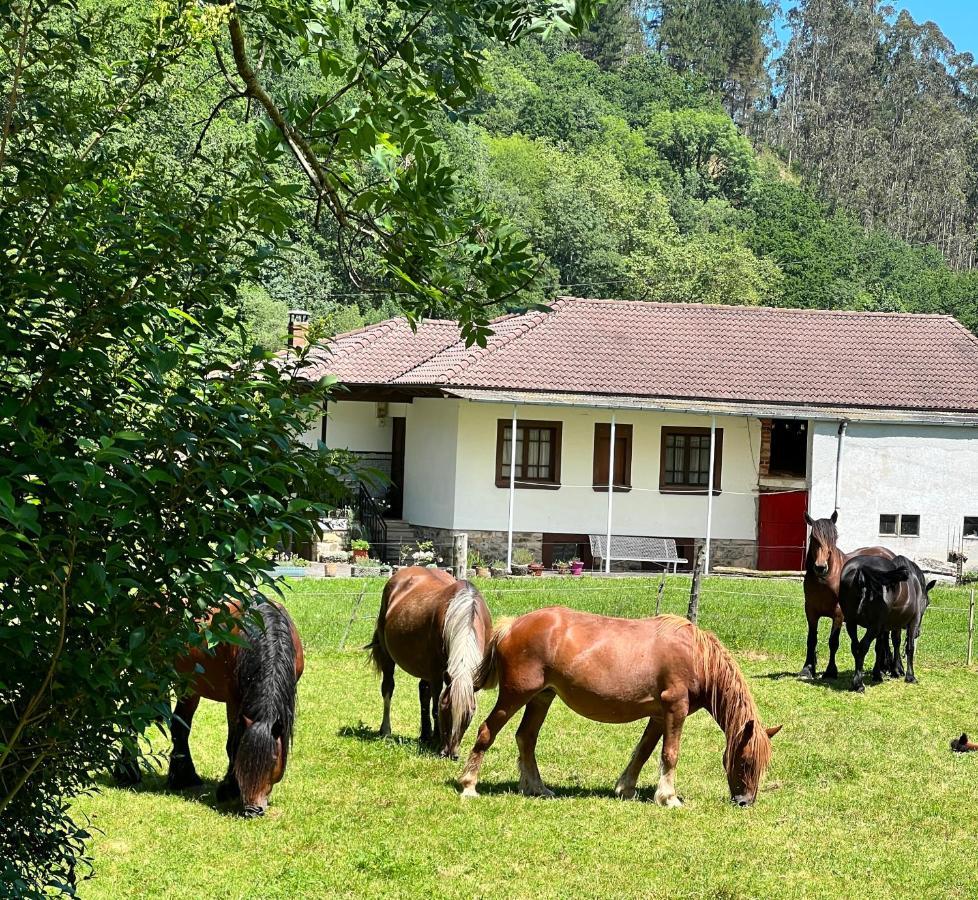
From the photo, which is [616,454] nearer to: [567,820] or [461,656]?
[461,656]

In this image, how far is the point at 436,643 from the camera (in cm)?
1044

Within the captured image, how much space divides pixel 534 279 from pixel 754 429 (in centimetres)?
2310

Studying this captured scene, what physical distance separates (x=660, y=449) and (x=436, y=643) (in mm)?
16128

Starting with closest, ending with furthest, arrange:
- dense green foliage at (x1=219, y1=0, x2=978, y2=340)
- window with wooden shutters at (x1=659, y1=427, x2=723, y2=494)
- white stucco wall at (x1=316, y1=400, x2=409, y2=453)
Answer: window with wooden shutters at (x1=659, y1=427, x2=723, y2=494)
white stucco wall at (x1=316, y1=400, x2=409, y2=453)
dense green foliage at (x1=219, y1=0, x2=978, y2=340)

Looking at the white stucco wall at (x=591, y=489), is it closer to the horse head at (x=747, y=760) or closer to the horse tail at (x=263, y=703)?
the horse head at (x=747, y=760)

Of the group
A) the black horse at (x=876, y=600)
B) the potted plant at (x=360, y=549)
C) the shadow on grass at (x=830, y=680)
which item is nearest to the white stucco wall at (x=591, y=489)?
the potted plant at (x=360, y=549)

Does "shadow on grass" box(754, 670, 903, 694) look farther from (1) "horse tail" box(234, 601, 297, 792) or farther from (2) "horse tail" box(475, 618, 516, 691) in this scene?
(1) "horse tail" box(234, 601, 297, 792)

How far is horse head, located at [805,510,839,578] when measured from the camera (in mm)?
13773

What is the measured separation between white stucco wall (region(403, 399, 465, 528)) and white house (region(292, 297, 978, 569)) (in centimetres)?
4

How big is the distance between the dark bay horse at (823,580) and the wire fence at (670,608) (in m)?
0.95

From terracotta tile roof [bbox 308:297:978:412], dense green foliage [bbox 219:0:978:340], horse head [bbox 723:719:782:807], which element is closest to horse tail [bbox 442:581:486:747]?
horse head [bbox 723:719:782:807]

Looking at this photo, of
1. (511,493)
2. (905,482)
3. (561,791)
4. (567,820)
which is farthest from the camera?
(905,482)

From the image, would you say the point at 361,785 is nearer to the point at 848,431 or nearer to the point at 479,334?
the point at 479,334

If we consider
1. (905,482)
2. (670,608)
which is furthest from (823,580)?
(905,482)
